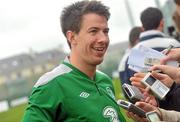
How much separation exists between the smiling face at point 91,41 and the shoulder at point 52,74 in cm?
13

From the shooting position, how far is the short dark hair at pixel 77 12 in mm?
3902

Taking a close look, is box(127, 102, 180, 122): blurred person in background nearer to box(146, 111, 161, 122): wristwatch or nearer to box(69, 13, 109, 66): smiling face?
box(146, 111, 161, 122): wristwatch

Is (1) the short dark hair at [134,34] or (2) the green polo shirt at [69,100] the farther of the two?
(1) the short dark hair at [134,34]

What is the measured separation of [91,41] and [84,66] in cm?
19

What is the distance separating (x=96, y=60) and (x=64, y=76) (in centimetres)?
29

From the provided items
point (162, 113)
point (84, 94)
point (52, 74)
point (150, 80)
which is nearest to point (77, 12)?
point (52, 74)

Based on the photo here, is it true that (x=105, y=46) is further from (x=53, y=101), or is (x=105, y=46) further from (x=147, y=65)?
(x=53, y=101)

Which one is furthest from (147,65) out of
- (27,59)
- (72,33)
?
(27,59)

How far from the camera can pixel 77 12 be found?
3.92 metres

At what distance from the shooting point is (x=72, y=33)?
155 inches

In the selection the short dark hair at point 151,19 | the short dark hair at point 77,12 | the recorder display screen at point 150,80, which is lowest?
the recorder display screen at point 150,80

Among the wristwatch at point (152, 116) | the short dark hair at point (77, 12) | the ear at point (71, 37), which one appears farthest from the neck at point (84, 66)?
the wristwatch at point (152, 116)

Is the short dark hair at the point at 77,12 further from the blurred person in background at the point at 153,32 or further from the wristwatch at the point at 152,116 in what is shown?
the blurred person in background at the point at 153,32

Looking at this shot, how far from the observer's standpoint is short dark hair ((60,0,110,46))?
3902mm
